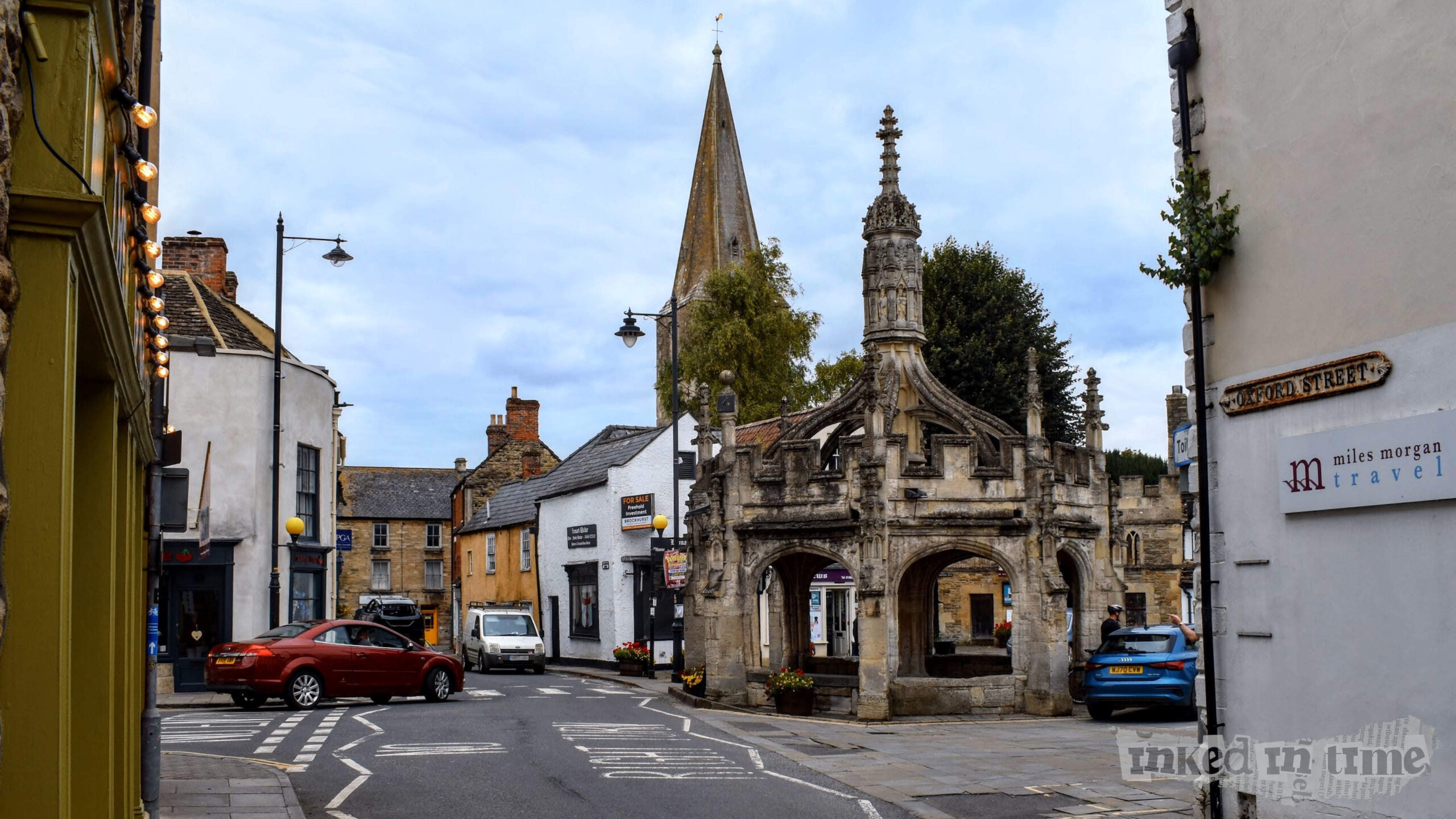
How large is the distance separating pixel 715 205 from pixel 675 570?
46144mm

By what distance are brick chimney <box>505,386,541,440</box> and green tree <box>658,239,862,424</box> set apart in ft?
26.8

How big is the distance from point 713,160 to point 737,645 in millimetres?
54255

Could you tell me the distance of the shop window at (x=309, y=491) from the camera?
29625 mm

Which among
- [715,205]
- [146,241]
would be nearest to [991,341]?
[715,205]

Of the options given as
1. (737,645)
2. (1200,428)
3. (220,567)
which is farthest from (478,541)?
(1200,428)

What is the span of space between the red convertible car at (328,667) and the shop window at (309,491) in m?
7.02

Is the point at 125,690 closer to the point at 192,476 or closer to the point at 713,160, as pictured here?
the point at 192,476

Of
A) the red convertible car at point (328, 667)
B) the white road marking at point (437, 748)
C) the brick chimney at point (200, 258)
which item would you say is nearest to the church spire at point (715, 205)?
the brick chimney at point (200, 258)

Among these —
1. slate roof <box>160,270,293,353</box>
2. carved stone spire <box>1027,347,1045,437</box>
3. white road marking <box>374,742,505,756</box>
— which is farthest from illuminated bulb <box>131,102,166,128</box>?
slate roof <box>160,270,293,353</box>

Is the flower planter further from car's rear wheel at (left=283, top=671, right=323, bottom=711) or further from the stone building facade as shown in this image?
the stone building facade

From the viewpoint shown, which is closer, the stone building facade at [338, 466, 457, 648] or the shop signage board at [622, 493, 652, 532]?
the shop signage board at [622, 493, 652, 532]

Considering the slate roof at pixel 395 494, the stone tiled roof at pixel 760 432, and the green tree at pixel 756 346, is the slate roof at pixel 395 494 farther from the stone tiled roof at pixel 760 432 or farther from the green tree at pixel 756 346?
the stone tiled roof at pixel 760 432

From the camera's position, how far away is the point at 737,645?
23.5 metres

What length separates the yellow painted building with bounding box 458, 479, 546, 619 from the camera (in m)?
45.8
